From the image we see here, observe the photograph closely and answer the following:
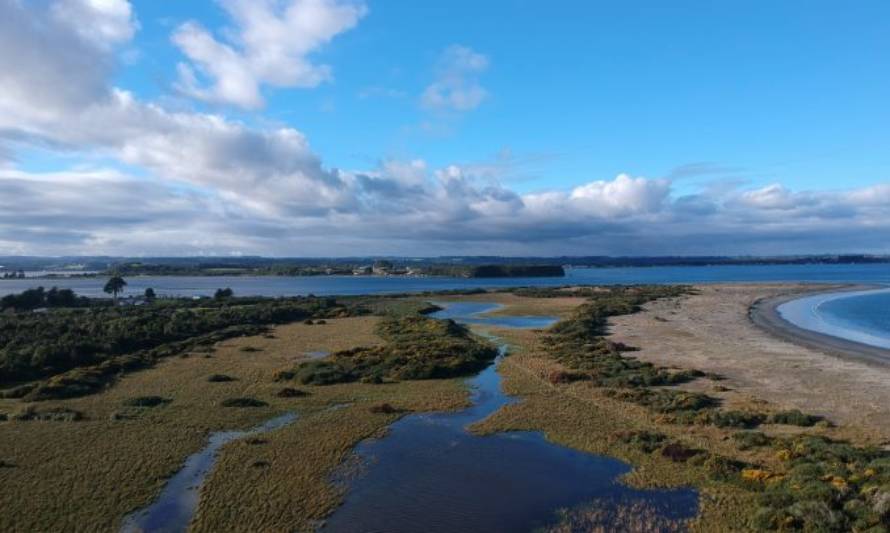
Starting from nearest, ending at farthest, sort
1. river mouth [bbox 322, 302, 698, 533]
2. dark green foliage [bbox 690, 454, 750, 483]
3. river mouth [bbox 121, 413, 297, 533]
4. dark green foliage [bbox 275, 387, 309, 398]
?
1. river mouth [bbox 121, 413, 297, 533]
2. river mouth [bbox 322, 302, 698, 533]
3. dark green foliage [bbox 690, 454, 750, 483]
4. dark green foliage [bbox 275, 387, 309, 398]

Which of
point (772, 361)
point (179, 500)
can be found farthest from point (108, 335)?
point (772, 361)

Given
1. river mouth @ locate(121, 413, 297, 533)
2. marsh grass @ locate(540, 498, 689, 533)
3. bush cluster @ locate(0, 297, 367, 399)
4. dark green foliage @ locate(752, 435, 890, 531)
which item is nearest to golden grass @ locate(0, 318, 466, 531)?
river mouth @ locate(121, 413, 297, 533)

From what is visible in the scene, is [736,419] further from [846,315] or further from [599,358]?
[846,315]

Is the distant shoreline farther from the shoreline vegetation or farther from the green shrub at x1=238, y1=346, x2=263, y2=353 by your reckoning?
the green shrub at x1=238, y1=346, x2=263, y2=353

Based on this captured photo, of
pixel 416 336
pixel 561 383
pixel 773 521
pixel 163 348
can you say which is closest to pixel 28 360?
pixel 163 348

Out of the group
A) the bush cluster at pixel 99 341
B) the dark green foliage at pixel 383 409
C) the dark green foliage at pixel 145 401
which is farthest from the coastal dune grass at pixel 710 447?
the bush cluster at pixel 99 341

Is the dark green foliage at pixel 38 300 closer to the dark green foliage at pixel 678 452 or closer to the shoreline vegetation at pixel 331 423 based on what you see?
the shoreline vegetation at pixel 331 423

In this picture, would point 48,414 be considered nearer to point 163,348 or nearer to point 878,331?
point 163,348
